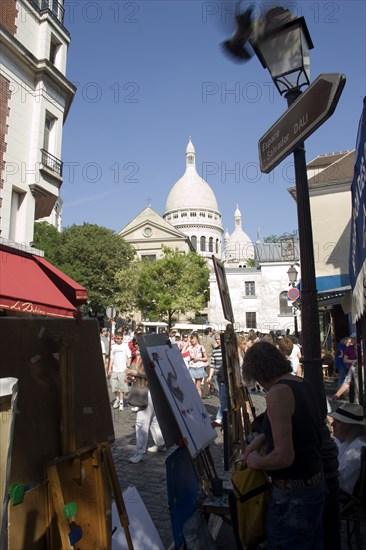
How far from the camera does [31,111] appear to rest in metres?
14.1

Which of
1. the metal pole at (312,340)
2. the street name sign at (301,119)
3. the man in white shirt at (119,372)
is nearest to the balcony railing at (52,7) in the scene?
the man in white shirt at (119,372)

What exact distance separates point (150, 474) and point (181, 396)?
237cm

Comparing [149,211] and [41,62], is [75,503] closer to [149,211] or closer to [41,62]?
[41,62]

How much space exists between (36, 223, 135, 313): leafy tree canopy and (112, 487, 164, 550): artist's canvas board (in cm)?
4266

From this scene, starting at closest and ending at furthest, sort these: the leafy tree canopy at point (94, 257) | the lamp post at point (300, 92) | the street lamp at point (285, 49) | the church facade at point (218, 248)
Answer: the lamp post at point (300, 92) → the street lamp at point (285, 49) → the leafy tree canopy at point (94, 257) → the church facade at point (218, 248)

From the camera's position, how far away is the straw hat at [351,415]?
155 inches

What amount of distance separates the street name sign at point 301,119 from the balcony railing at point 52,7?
14.6 metres

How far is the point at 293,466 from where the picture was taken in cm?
243

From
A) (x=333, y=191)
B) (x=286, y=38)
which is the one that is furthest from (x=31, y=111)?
(x=286, y=38)

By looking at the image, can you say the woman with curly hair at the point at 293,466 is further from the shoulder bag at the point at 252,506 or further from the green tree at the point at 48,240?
the green tree at the point at 48,240

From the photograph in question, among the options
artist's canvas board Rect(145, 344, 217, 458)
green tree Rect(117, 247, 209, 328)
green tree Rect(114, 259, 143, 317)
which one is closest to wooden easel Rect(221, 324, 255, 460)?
artist's canvas board Rect(145, 344, 217, 458)

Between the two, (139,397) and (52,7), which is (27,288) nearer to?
(139,397)

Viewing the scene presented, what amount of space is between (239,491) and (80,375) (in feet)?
4.09

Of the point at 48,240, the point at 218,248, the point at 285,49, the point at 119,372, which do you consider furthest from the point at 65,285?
the point at 218,248
